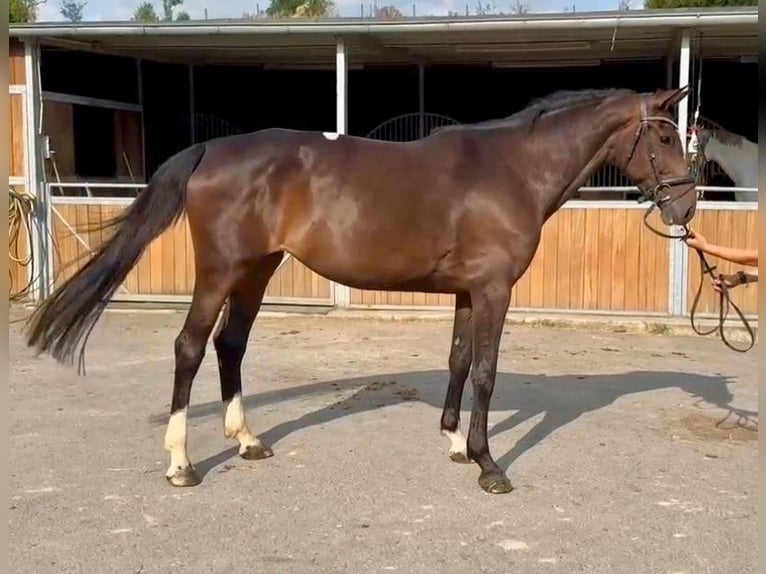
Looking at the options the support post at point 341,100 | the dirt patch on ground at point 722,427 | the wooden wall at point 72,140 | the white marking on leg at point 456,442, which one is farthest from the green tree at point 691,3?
the white marking on leg at point 456,442

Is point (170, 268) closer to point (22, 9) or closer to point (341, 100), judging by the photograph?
point (341, 100)

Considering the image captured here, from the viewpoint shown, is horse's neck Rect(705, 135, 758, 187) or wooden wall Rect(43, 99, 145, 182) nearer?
horse's neck Rect(705, 135, 758, 187)

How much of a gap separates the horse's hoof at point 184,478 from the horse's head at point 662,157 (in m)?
2.44

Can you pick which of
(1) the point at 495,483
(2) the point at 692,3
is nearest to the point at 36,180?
(1) the point at 495,483

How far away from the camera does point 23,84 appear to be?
29.1 ft

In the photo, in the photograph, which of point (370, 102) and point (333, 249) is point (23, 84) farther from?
point (333, 249)

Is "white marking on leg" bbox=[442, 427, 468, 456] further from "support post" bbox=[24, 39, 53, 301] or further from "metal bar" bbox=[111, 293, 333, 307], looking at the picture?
"support post" bbox=[24, 39, 53, 301]

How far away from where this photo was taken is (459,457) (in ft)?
13.5

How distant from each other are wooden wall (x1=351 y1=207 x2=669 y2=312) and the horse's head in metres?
4.27

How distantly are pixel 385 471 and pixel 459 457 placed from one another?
407 mm

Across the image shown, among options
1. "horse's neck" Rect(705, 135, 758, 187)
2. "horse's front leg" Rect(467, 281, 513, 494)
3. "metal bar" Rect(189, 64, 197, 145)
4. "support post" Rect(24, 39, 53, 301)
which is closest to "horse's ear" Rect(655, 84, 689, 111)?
"horse's front leg" Rect(467, 281, 513, 494)

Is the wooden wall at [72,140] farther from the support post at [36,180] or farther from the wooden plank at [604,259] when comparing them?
the wooden plank at [604,259]

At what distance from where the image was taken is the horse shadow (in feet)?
15.5

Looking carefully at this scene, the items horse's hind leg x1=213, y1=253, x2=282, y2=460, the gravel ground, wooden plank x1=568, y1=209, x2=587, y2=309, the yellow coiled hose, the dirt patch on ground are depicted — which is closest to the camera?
the gravel ground
